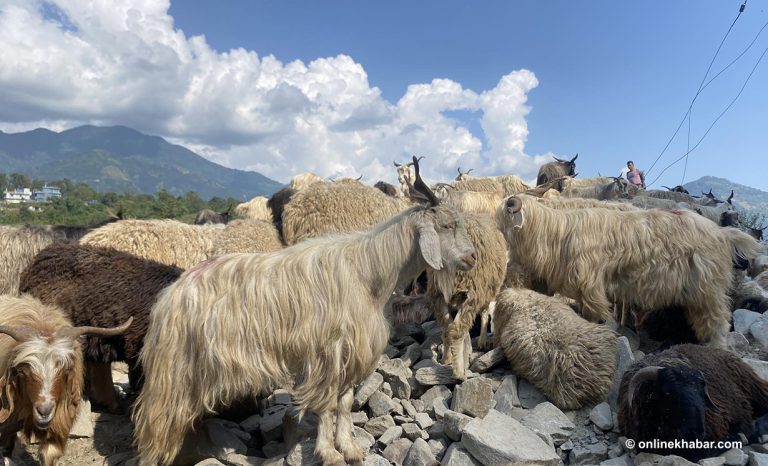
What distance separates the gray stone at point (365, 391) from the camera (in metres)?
4.91

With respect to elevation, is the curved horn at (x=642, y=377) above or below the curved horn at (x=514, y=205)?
below

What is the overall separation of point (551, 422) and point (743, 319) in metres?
3.68

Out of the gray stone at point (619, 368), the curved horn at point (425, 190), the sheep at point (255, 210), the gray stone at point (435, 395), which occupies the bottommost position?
the gray stone at point (435, 395)

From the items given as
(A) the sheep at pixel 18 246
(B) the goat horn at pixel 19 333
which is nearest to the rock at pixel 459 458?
(B) the goat horn at pixel 19 333

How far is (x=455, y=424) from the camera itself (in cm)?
428

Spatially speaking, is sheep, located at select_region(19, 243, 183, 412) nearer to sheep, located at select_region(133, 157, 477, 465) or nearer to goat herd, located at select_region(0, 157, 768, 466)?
goat herd, located at select_region(0, 157, 768, 466)

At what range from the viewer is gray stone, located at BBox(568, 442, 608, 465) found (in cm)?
405

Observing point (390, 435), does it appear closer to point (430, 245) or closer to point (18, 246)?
point (430, 245)

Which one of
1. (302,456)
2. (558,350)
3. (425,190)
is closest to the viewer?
(302,456)

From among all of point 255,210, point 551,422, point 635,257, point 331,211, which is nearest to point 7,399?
point 331,211

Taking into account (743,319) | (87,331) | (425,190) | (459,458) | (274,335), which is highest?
(425,190)

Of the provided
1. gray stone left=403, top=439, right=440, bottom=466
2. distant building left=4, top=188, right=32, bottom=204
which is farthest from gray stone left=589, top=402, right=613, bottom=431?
distant building left=4, top=188, right=32, bottom=204

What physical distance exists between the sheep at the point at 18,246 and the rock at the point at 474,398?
231 inches

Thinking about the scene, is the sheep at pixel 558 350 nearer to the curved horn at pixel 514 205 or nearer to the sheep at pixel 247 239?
the curved horn at pixel 514 205
